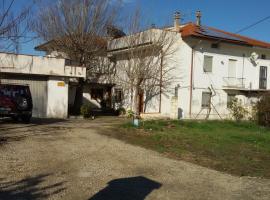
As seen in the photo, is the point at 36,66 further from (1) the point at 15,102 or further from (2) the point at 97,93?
(2) the point at 97,93

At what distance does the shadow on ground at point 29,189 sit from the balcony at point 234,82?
90.7 feet

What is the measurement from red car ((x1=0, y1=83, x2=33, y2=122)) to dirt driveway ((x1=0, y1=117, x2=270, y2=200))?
267 inches

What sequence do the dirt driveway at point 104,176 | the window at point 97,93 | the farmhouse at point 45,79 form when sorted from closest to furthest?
the dirt driveway at point 104,176 → the farmhouse at point 45,79 → the window at point 97,93

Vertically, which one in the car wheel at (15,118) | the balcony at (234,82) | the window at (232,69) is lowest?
the car wheel at (15,118)

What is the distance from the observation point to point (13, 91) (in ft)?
70.2

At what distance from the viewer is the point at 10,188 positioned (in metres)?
8.13

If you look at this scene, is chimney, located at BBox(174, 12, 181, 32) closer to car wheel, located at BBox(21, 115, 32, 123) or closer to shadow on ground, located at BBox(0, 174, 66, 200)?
car wheel, located at BBox(21, 115, 32, 123)

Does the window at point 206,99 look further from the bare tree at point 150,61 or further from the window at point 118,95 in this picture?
the window at point 118,95

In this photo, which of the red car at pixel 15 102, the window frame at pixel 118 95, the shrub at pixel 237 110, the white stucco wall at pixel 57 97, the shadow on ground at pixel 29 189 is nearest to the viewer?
the shadow on ground at pixel 29 189

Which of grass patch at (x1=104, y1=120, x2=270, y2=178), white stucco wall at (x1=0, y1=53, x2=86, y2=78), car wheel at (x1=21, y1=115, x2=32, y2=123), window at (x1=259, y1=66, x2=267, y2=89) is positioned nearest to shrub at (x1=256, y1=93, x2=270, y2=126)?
window at (x1=259, y1=66, x2=267, y2=89)

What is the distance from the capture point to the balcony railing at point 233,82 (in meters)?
34.8

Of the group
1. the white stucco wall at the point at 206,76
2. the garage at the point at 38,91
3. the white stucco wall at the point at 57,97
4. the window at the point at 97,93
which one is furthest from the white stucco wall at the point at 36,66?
the window at the point at 97,93

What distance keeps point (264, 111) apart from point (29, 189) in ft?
78.5

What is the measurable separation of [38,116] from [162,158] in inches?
647
